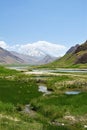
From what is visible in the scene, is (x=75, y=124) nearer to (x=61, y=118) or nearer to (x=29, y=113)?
(x=61, y=118)

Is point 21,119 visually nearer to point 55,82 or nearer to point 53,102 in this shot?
point 53,102

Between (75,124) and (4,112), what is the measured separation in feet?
36.9

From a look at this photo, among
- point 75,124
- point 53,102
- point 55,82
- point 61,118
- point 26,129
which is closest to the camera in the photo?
point 26,129

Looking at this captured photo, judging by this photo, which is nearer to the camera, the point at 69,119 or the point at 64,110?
the point at 69,119

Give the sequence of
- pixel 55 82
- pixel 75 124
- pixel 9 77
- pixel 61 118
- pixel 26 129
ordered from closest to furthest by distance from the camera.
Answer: pixel 26 129 < pixel 75 124 < pixel 61 118 < pixel 55 82 < pixel 9 77

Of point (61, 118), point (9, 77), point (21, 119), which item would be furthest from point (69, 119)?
point (9, 77)

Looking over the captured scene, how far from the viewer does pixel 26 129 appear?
120 feet

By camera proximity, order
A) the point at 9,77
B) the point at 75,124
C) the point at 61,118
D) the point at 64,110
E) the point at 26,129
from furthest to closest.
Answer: the point at 9,77 → the point at 64,110 → the point at 61,118 → the point at 75,124 → the point at 26,129

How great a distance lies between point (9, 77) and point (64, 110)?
7515cm

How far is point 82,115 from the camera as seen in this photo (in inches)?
1829

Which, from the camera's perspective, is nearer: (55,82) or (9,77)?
(55,82)

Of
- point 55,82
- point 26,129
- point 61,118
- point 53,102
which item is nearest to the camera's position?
point 26,129

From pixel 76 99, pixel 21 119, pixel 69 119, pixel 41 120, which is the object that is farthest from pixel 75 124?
pixel 76 99

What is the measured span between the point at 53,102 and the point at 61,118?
11055mm
